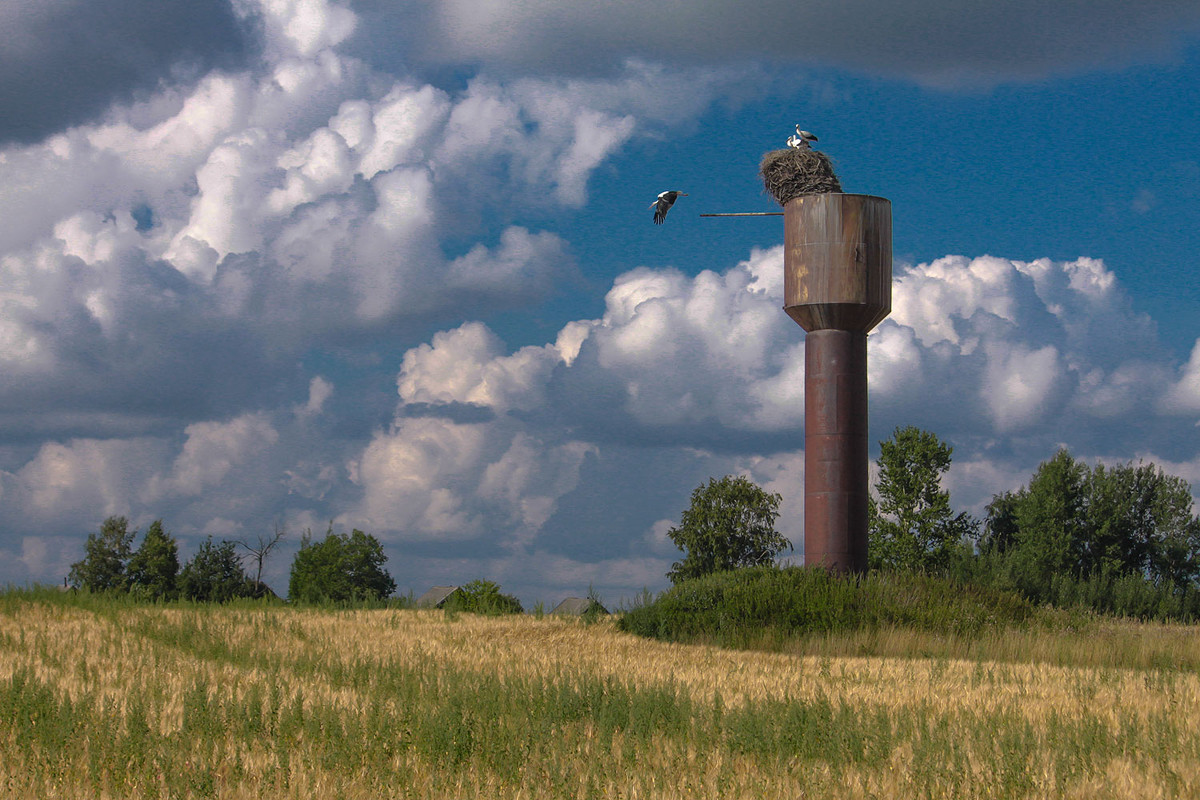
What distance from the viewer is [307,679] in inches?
575

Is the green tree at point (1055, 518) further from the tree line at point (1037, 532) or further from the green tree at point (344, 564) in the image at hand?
the green tree at point (344, 564)

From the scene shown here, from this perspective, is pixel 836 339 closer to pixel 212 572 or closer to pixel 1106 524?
pixel 1106 524

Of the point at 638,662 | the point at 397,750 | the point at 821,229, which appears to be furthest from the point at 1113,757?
the point at 821,229

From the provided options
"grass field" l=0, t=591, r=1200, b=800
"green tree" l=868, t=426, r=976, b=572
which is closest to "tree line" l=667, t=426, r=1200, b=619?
"green tree" l=868, t=426, r=976, b=572

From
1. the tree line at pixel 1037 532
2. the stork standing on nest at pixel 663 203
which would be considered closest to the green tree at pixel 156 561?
the tree line at pixel 1037 532

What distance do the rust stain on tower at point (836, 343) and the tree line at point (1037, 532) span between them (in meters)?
15.0

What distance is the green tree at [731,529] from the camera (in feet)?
153

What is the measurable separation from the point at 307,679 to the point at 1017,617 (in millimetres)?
18139

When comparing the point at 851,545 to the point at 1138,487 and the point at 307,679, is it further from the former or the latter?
the point at 1138,487

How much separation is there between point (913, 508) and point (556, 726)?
36.6 metres

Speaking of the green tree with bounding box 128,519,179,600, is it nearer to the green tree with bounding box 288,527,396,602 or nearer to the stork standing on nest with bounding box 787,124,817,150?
the green tree with bounding box 288,527,396,602

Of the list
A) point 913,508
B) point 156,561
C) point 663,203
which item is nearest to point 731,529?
point 913,508

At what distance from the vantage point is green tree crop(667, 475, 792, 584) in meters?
46.8

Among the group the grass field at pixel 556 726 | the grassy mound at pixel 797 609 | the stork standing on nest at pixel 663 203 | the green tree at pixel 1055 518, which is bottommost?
the grass field at pixel 556 726
